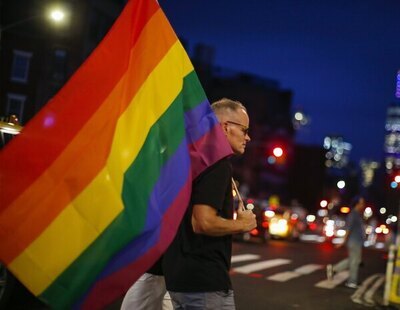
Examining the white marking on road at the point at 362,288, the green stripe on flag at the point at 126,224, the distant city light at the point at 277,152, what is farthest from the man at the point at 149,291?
the distant city light at the point at 277,152

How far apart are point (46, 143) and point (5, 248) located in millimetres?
602

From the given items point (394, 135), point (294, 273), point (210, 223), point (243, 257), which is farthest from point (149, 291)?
point (394, 135)

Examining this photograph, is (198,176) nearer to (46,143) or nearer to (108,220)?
(108,220)

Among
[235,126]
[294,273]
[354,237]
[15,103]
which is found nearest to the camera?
[235,126]

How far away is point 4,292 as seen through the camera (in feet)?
22.8

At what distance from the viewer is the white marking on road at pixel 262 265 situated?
14.3m

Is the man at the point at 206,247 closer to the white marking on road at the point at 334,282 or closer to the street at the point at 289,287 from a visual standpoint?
the street at the point at 289,287

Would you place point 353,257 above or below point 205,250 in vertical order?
below

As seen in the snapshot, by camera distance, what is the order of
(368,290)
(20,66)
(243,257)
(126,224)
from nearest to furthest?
(126,224) → (368,290) → (243,257) → (20,66)

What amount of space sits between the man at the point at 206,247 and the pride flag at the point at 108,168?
0.10 meters

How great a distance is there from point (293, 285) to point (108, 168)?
1036cm

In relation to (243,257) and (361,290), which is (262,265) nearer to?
(243,257)

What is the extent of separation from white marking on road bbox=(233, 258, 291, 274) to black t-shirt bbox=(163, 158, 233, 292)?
10669 mm

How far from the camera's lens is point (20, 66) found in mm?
41562
